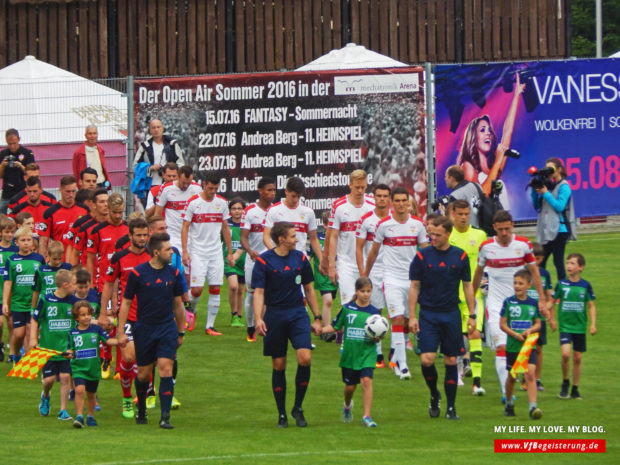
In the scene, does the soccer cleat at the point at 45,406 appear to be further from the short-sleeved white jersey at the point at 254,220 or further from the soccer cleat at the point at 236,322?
the soccer cleat at the point at 236,322

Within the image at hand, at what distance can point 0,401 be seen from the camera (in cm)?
1438

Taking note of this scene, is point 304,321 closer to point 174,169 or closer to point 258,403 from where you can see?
point 258,403

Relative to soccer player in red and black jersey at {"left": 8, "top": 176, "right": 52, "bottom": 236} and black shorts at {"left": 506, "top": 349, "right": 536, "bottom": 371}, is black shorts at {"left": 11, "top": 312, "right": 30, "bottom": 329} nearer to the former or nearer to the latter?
soccer player in red and black jersey at {"left": 8, "top": 176, "right": 52, "bottom": 236}

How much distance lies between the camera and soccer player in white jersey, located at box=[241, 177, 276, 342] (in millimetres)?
17188

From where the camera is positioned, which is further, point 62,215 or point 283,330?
point 62,215

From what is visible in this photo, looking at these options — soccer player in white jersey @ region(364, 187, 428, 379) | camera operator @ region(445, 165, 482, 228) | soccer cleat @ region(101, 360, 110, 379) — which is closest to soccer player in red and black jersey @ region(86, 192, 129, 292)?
soccer cleat @ region(101, 360, 110, 379)

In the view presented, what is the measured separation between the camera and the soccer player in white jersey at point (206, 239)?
58.6 feet

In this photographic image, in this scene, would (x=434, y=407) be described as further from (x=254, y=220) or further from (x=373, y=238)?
(x=254, y=220)

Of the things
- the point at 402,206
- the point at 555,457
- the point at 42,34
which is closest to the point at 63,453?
the point at 555,457

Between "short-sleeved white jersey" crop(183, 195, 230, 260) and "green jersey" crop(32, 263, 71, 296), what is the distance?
351 centimetres

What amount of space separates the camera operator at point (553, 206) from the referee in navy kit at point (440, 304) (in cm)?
541

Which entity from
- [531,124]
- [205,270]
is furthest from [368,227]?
[531,124]

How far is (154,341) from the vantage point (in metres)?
12.6

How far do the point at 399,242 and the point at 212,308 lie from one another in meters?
4.18
